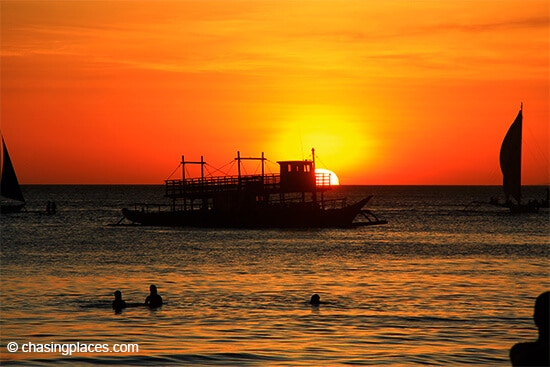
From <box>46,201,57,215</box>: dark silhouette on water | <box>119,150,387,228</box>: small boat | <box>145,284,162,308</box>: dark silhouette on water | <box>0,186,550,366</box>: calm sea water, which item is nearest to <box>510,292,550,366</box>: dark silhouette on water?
<box>0,186,550,366</box>: calm sea water

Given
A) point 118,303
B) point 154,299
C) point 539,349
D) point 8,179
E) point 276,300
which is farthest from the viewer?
point 8,179

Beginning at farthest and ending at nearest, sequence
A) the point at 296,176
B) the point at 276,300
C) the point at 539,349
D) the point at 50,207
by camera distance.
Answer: the point at 50,207 → the point at 296,176 → the point at 276,300 → the point at 539,349

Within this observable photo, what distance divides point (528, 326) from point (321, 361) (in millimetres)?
8221

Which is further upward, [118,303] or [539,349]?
[539,349]

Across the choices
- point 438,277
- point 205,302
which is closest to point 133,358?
point 205,302

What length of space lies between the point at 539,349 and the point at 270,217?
73.7 m

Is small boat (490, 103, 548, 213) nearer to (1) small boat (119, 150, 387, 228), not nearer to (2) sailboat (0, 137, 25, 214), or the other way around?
(1) small boat (119, 150, 387, 228)

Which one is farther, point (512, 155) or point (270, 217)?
point (512, 155)

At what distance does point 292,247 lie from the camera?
60.6 metres

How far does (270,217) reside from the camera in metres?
79.2

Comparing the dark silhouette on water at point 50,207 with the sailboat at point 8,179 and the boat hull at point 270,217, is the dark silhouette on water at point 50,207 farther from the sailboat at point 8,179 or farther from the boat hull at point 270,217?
the boat hull at point 270,217

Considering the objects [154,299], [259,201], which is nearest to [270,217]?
[259,201]

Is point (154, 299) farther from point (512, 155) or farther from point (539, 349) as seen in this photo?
point (512, 155)

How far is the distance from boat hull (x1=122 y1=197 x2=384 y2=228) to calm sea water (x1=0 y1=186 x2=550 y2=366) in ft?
45.6
